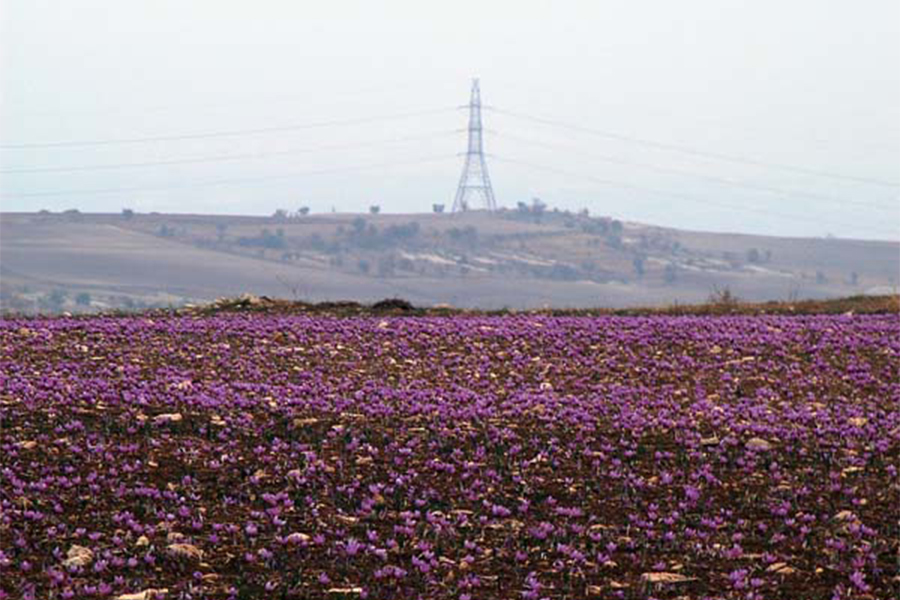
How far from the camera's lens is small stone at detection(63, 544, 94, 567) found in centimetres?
1240

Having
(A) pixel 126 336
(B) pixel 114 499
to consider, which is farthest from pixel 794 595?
(A) pixel 126 336

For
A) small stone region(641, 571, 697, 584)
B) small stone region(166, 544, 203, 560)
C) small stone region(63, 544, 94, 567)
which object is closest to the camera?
small stone region(63, 544, 94, 567)

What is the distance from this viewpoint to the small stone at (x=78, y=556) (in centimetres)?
1240

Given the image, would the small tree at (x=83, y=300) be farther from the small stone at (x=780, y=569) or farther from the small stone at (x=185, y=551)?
the small stone at (x=780, y=569)

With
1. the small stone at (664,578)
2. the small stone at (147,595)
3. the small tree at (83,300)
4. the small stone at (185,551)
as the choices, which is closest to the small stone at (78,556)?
the small stone at (185,551)

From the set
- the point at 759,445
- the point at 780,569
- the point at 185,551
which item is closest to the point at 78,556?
the point at 185,551

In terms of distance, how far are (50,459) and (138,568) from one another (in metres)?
3.52

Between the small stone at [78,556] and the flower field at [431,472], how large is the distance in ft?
0.06

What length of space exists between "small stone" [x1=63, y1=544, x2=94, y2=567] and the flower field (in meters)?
0.02

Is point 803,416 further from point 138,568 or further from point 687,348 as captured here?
point 138,568

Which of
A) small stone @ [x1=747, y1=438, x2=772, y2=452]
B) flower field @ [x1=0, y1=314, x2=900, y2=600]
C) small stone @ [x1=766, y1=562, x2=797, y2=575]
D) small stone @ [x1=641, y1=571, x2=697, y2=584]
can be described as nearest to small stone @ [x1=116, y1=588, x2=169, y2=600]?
flower field @ [x1=0, y1=314, x2=900, y2=600]

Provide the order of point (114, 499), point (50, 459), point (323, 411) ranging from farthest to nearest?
point (323, 411), point (50, 459), point (114, 499)

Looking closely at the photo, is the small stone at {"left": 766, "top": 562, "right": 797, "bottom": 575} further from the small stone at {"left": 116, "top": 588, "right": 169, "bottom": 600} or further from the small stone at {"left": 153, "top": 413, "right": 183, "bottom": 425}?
the small stone at {"left": 153, "top": 413, "right": 183, "bottom": 425}

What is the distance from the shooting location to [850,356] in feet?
86.0
